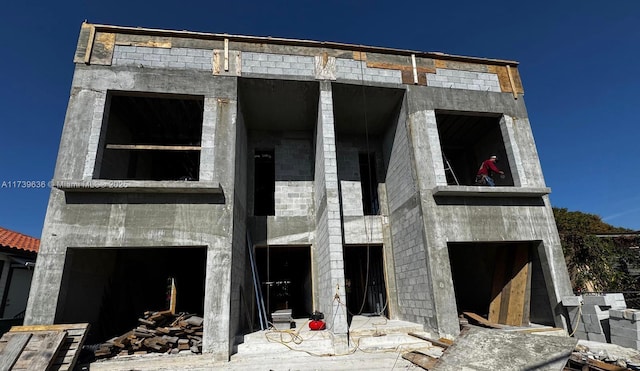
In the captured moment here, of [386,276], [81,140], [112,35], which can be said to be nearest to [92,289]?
[81,140]

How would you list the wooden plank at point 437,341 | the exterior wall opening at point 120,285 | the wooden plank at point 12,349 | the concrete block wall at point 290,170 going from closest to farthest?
the wooden plank at point 12,349
the wooden plank at point 437,341
the exterior wall opening at point 120,285
the concrete block wall at point 290,170

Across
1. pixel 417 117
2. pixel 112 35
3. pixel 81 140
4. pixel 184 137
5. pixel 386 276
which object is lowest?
pixel 386 276

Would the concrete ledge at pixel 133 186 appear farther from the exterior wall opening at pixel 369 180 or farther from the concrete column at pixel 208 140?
the exterior wall opening at pixel 369 180

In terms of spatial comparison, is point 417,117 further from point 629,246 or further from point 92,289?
point 92,289

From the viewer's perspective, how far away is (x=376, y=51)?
9.34 metres

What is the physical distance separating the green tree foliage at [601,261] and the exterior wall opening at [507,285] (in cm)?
327

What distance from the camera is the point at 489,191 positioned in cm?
805

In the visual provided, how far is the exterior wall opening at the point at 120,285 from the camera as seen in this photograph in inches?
288

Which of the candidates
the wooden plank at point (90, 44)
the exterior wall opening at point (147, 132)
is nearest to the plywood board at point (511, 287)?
the exterior wall opening at point (147, 132)

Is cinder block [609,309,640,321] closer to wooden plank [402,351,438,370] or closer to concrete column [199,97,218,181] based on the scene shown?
wooden plank [402,351,438,370]

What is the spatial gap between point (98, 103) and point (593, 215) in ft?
100

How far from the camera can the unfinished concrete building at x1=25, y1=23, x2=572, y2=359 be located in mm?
6926

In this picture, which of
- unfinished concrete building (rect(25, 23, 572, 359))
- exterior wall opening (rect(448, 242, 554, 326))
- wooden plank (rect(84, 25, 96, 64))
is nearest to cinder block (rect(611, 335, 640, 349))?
unfinished concrete building (rect(25, 23, 572, 359))

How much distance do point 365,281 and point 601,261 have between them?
7.94 meters
